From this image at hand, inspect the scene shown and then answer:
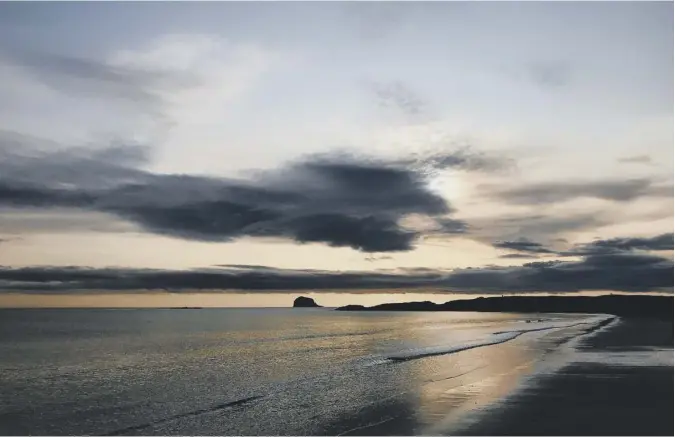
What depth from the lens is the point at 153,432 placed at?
25.7 m

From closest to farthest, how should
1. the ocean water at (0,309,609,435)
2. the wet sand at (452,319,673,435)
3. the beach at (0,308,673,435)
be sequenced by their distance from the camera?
1. the wet sand at (452,319,673,435)
2. the beach at (0,308,673,435)
3. the ocean water at (0,309,609,435)

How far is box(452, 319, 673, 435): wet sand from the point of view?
21.8m

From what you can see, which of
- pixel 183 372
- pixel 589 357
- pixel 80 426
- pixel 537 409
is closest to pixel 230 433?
pixel 80 426

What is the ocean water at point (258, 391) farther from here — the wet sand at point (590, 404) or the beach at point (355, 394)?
the wet sand at point (590, 404)

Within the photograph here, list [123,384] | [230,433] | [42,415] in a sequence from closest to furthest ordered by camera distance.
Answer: [230,433] → [42,415] → [123,384]

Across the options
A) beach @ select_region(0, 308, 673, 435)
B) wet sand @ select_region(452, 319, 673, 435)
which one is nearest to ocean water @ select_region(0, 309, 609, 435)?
beach @ select_region(0, 308, 673, 435)

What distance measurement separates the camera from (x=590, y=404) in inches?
1038

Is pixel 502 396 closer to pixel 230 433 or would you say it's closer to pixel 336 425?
pixel 336 425

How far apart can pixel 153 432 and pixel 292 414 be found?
6.17 m

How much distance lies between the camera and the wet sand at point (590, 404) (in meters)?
21.8

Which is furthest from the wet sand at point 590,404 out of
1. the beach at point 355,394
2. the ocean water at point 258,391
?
the ocean water at point 258,391

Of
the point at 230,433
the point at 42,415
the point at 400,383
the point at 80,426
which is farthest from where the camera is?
the point at 400,383

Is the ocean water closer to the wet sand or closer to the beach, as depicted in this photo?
the beach

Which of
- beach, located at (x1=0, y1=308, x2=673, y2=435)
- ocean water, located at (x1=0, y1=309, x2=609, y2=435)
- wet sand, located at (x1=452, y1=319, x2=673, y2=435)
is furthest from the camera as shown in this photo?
ocean water, located at (x1=0, y1=309, x2=609, y2=435)
